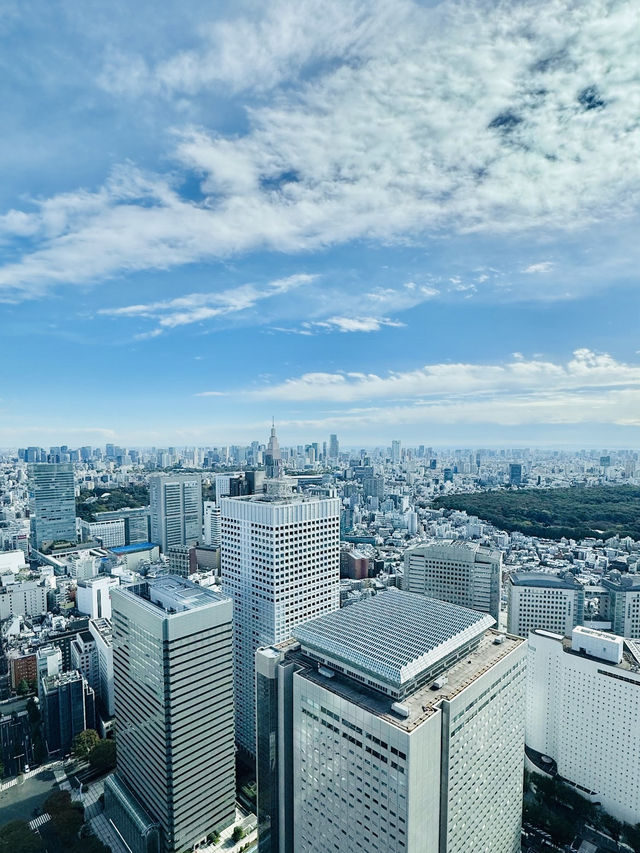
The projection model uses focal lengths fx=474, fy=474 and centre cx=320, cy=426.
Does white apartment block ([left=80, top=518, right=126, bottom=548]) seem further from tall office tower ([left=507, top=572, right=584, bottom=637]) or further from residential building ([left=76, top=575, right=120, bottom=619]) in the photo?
tall office tower ([left=507, top=572, right=584, bottom=637])

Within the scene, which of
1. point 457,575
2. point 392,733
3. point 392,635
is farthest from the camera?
point 457,575

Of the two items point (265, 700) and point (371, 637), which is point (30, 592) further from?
point (371, 637)

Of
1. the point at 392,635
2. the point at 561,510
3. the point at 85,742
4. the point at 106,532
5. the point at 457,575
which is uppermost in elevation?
the point at 392,635

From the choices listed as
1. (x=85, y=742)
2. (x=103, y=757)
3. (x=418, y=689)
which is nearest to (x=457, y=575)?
(x=418, y=689)

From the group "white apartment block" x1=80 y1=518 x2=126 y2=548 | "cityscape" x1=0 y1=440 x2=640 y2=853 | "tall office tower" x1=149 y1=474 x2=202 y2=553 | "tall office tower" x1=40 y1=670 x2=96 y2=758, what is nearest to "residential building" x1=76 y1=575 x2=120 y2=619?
"cityscape" x1=0 y1=440 x2=640 y2=853

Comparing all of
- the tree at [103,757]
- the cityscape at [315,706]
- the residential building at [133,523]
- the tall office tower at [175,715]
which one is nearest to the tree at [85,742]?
the cityscape at [315,706]

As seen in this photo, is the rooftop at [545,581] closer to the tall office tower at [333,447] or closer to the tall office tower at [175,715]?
the tall office tower at [175,715]

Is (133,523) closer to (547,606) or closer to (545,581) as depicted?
(545,581)
